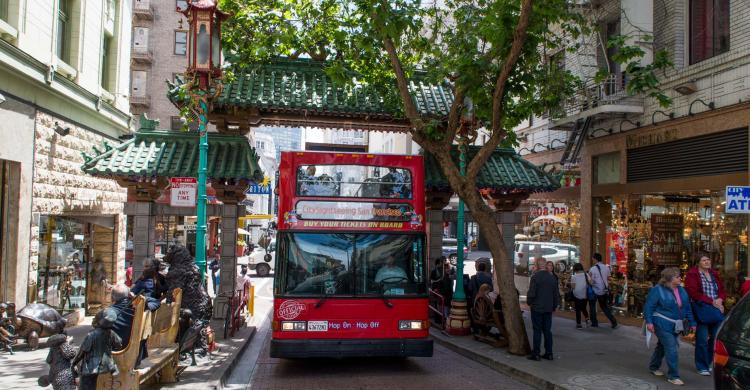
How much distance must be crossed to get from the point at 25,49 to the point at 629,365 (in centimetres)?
1250

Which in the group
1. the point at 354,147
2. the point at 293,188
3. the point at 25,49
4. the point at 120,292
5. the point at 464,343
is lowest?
the point at 464,343

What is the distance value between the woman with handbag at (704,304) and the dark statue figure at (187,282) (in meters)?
7.73

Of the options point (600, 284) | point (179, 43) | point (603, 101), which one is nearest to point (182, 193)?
point (600, 284)

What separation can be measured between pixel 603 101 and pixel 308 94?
7.71 m

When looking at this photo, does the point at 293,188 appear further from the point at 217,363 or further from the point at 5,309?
the point at 5,309

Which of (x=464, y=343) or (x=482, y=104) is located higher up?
(x=482, y=104)

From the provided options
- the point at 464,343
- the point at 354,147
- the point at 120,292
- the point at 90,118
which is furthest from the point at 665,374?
the point at 90,118

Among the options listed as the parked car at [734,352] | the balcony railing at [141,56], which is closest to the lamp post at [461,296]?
the parked car at [734,352]

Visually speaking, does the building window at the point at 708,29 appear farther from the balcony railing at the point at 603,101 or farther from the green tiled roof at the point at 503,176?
the green tiled roof at the point at 503,176

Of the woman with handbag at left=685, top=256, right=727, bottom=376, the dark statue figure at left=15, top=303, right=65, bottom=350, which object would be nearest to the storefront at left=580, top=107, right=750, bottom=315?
the woman with handbag at left=685, top=256, right=727, bottom=376

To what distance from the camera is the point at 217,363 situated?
9969 millimetres

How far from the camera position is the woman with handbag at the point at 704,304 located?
893cm

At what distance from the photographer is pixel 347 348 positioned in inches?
362

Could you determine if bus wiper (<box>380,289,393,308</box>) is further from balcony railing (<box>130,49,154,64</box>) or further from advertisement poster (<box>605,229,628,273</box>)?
balcony railing (<box>130,49,154,64</box>)
